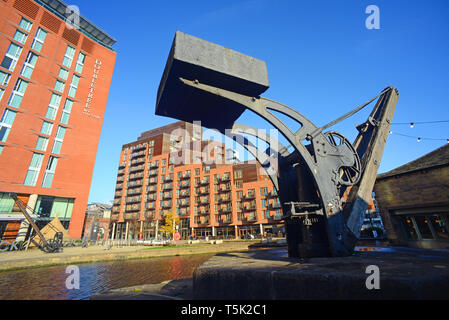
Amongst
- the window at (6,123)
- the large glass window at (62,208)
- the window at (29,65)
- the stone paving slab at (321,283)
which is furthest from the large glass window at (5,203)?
the stone paving slab at (321,283)

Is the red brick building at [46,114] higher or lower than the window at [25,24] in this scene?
lower

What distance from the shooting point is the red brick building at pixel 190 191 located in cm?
5147

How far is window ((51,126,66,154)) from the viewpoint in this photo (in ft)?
113

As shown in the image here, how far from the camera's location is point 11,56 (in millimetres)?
33156

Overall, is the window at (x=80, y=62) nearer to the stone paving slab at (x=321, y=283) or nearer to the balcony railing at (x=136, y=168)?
the balcony railing at (x=136, y=168)

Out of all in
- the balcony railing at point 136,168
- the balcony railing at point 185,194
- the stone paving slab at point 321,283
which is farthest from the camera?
the balcony railing at point 136,168

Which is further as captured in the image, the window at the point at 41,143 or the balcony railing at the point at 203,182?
the balcony railing at the point at 203,182

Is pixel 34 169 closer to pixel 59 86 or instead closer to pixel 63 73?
pixel 59 86

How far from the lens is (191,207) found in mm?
59625

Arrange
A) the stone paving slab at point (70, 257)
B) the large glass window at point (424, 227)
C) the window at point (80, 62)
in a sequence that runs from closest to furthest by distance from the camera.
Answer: the large glass window at point (424, 227)
the stone paving slab at point (70, 257)
the window at point (80, 62)

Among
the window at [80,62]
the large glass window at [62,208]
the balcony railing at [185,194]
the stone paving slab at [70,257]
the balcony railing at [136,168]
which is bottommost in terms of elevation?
the stone paving slab at [70,257]

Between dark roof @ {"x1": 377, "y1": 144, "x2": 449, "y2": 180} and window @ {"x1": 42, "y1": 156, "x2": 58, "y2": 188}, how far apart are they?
41.6 m

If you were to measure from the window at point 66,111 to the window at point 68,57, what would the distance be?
7200 mm
